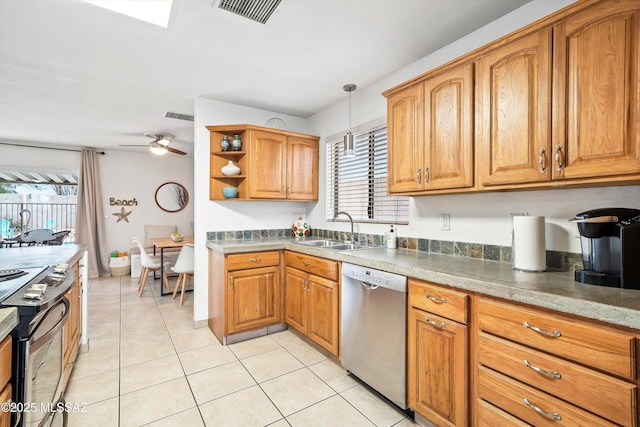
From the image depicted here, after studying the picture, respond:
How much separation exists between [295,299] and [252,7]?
234 centimetres

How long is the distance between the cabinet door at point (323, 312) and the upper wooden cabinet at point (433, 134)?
0.95 meters

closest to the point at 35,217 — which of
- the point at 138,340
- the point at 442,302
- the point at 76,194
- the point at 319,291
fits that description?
the point at 76,194

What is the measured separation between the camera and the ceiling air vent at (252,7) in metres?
1.80

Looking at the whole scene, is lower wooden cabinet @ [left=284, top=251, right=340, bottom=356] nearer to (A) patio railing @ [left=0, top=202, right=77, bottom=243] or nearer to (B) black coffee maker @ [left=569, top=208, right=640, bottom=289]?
(B) black coffee maker @ [left=569, top=208, right=640, bottom=289]

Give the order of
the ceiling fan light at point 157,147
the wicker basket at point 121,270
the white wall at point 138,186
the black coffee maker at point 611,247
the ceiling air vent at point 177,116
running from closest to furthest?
1. the black coffee maker at point 611,247
2. the ceiling air vent at point 177,116
3. the ceiling fan light at point 157,147
4. the wicker basket at point 121,270
5. the white wall at point 138,186

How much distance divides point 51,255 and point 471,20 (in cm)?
345

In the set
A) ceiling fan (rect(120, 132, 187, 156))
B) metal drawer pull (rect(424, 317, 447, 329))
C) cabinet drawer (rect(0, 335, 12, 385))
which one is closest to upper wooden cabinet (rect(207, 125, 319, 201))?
ceiling fan (rect(120, 132, 187, 156))

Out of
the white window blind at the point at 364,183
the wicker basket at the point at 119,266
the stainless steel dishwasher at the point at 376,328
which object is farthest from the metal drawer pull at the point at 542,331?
the wicker basket at the point at 119,266

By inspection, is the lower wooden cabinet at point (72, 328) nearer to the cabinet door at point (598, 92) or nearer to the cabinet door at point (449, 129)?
the cabinet door at point (449, 129)

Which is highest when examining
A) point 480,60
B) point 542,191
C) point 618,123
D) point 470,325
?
point 480,60

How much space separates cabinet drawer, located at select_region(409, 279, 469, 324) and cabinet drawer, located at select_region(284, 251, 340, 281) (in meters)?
0.74

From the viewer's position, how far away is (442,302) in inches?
61.3

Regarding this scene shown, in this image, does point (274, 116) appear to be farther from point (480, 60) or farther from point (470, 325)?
point (470, 325)

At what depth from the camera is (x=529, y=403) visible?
122cm
